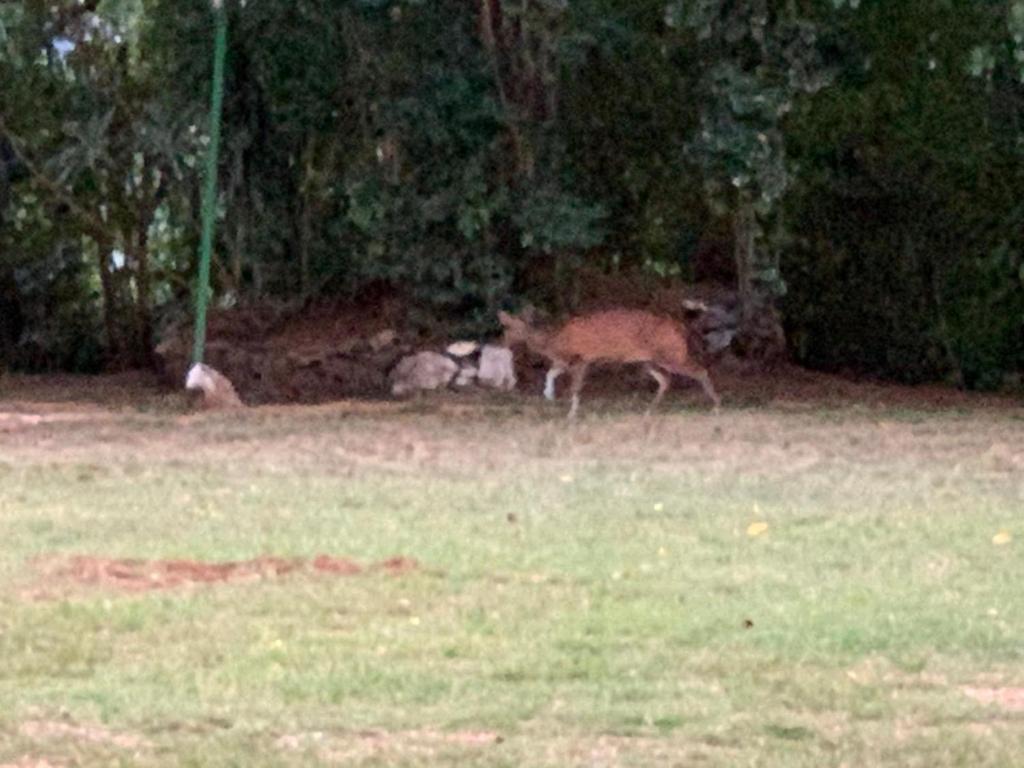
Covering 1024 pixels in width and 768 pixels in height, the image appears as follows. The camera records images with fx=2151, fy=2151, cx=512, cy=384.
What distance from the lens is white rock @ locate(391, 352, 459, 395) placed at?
18531 millimetres

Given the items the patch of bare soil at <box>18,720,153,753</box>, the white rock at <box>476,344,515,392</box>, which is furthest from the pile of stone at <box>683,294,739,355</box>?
the patch of bare soil at <box>18,720,153,753</box>

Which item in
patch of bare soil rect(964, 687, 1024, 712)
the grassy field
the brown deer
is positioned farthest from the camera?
the brown deer

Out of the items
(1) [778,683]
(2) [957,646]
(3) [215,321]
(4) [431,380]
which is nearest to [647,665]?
(1) [778,683]

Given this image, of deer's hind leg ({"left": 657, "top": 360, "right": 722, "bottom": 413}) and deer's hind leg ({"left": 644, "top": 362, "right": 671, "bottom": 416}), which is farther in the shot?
deer's hind leg ({"left": 644, "top": 362, "right": 671, "bottom": 416})

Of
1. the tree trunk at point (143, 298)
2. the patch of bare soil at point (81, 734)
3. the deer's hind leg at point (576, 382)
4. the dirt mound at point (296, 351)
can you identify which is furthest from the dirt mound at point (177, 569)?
the tree trunk at point (143, 298)

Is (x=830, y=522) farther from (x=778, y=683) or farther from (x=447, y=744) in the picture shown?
(x=447, y=744)

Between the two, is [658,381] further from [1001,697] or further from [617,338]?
[1001,697]

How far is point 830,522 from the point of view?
10094mm

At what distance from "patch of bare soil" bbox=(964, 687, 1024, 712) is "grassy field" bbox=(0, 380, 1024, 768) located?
0.02m

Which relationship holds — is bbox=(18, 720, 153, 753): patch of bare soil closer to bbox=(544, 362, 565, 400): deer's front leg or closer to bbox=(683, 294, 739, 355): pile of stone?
bbox=(544, 362, 565, 400): deer's front leg

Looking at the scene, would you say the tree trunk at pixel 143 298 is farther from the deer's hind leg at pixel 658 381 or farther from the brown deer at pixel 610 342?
the deer's hind leg at pixel 658 381

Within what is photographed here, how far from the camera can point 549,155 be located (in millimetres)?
18812

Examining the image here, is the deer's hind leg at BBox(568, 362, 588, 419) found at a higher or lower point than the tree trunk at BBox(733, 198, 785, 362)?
lower

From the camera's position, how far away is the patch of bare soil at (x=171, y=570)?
8.34m
